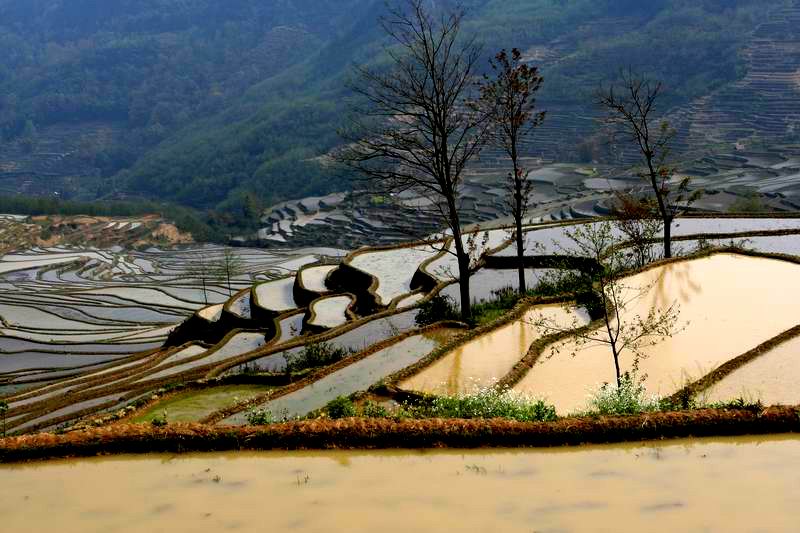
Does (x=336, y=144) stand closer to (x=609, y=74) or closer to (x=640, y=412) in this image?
(x=609, y=74)

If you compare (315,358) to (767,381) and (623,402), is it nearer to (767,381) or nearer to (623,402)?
(623,402)

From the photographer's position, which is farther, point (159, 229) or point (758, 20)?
point (758, 20)

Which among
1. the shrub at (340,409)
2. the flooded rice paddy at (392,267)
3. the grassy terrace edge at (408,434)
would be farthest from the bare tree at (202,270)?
the grassy terrace edge at (408,434)

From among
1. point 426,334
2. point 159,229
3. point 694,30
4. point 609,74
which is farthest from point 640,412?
point 694,30

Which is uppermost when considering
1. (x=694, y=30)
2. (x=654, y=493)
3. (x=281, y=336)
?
(x=694, y=30)

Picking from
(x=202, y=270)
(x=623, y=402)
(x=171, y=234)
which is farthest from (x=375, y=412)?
(x=171, y=234)
